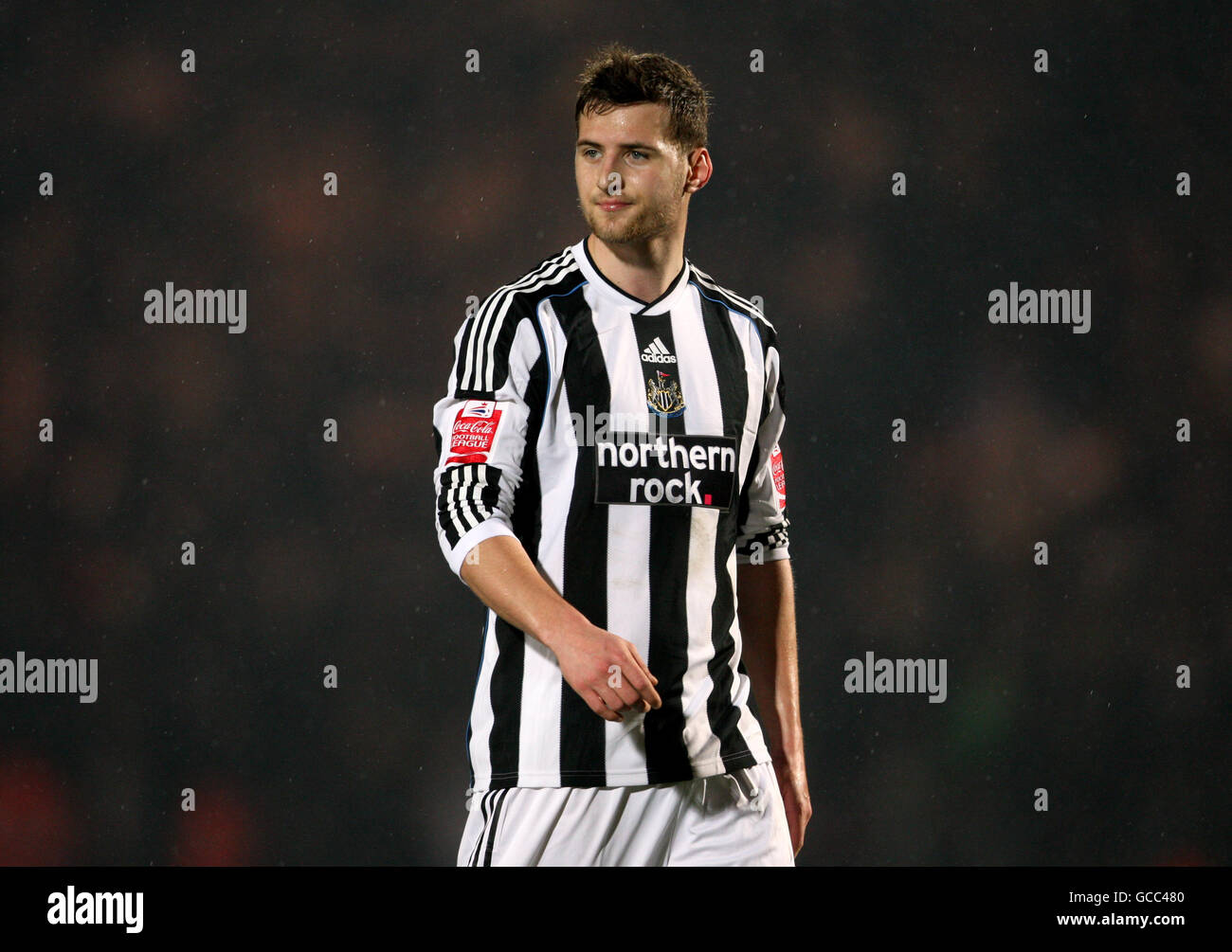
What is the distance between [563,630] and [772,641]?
607 mm

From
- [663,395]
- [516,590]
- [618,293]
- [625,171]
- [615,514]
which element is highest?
[625,171]

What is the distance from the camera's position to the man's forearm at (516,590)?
5.66 feet

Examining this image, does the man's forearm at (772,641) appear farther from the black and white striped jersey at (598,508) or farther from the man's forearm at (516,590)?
the man's forearm at (516,590)

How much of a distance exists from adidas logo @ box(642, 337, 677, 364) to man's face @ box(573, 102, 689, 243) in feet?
0.54

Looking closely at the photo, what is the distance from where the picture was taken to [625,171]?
1.99 metres

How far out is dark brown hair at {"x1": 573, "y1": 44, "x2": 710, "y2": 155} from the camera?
6.58 ft

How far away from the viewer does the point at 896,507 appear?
3.56 meters

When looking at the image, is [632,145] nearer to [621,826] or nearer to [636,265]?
[636,265]

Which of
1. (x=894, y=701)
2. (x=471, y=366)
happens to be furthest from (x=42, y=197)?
(x=894, y=701)

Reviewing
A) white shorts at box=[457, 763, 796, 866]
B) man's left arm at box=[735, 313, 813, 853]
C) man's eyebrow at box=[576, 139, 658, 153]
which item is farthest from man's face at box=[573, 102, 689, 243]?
white shorts at box=[457, 763, 796, 866]

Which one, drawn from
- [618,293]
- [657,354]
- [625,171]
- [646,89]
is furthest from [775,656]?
[646,89]

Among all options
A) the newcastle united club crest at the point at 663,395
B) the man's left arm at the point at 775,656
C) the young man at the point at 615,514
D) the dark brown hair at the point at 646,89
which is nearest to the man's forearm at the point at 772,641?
the man's left arm at the point at 775,656

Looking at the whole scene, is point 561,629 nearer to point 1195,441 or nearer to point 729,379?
point 729,379

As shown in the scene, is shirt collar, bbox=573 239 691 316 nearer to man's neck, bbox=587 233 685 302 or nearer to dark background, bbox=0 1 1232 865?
man's neck, bbox=587 233 685 302
